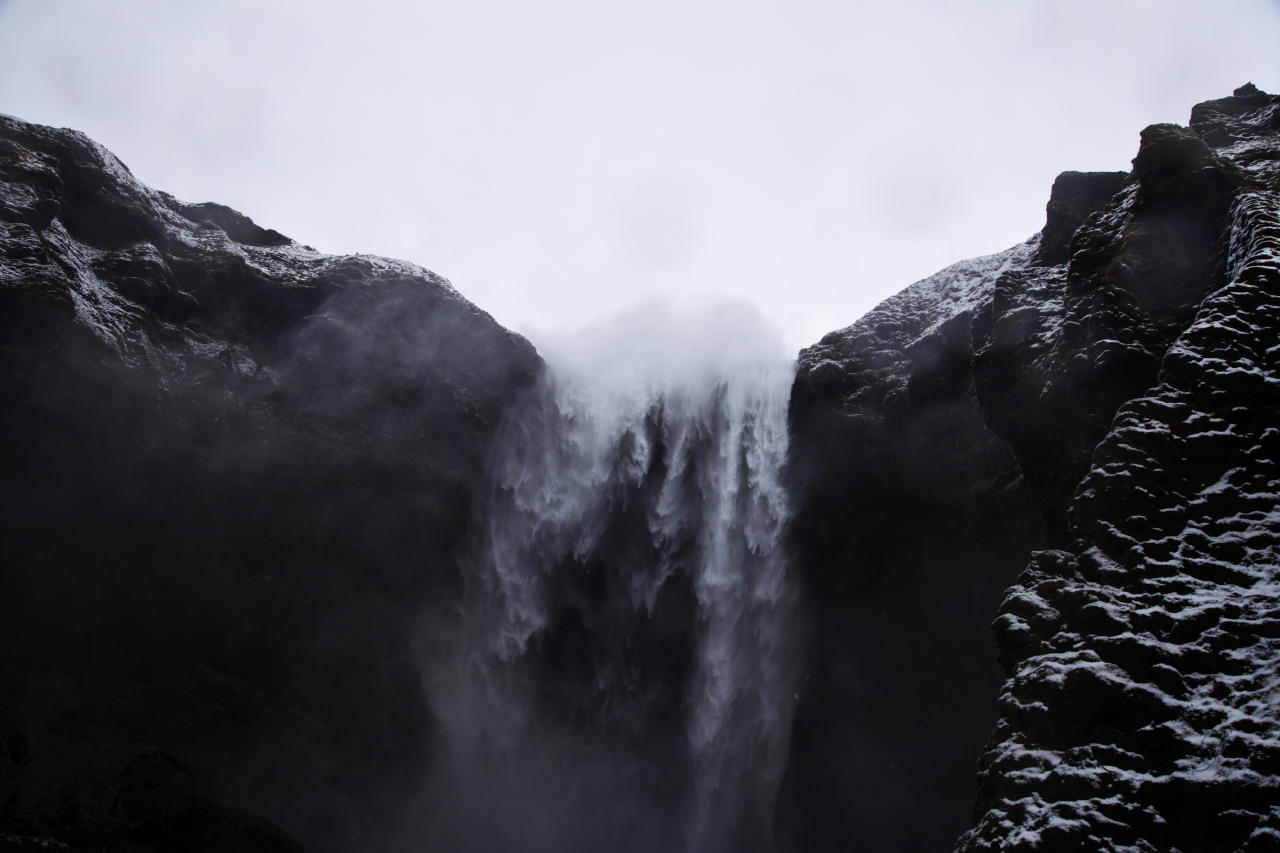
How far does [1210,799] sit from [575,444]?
69.1 feet

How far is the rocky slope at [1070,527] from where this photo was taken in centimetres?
681

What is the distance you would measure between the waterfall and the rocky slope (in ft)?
4.58

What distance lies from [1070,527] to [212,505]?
1982cm

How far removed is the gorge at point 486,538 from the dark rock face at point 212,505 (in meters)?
0.08

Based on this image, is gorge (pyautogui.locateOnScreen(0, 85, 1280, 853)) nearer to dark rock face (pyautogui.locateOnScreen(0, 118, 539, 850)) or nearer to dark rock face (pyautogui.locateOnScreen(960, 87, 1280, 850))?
dark rock face (pyautogui.locateOnScreen(0, 118, 539, 850))

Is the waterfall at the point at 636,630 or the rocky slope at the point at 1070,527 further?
the waterfall at the point at 636,630

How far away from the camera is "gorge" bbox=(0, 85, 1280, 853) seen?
59.4 feet

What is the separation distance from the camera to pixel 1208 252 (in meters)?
11.3

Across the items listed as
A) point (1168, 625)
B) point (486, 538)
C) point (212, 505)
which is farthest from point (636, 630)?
point (1168, 625)

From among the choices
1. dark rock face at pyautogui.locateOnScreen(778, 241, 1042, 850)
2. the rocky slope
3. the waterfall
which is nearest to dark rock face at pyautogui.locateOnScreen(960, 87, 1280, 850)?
the rocky slope

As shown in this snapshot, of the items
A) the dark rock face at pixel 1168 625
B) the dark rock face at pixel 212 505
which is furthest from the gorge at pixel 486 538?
the dark rock face at pixel 1168 625

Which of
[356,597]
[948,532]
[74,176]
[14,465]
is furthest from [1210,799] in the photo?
[74,176]

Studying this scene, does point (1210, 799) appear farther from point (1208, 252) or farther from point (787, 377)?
point (787, 377)

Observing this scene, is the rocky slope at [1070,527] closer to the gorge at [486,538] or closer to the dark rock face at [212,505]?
the gorge at [486,538]
